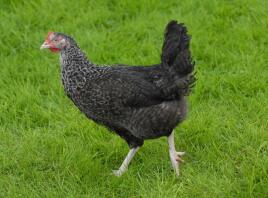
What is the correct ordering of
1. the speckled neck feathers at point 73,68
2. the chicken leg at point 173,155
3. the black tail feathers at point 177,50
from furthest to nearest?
1. the chicken leg at point 173,155
2. the speckled neck feathers at point 73,68
3. the black tail feathers at point 177,50

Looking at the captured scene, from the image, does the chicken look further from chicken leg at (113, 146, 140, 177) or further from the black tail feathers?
chicken leg at (113, 146, 140, 177)

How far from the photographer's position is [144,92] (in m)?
4.18

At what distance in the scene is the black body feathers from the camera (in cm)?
412

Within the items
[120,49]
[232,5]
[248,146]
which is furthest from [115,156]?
[232,5]

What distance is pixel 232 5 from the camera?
21.7ft

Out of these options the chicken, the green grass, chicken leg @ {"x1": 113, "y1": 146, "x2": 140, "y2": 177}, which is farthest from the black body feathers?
the green grass

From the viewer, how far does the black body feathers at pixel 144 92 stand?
4.12m

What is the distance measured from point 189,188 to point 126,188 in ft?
1.64

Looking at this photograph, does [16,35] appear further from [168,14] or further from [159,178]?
[159,178]

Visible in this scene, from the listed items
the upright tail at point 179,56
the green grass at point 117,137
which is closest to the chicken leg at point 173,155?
the green grass at point 117,137

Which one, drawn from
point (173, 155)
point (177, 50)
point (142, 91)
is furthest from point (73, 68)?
point (173, 155)

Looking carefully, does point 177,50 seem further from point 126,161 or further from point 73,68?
point 126,161

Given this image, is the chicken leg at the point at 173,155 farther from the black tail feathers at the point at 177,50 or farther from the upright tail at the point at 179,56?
the black tail feathers at the point at 177,50

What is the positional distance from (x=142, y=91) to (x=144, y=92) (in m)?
0.02
